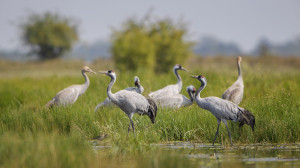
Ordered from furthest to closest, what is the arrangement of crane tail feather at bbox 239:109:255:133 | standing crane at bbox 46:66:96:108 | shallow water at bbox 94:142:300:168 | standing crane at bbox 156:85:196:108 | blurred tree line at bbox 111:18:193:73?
blurred tree line at bbox 111:18:193:73 → standing crane at bbox 46:66:96:108 → standing crane at bbox 156:85:196:108 → crane tail feather at bbox 239:109:255:133 → shallow water at bbox 94:142:300:168

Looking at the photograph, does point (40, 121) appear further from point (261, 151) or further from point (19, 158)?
point (261, 151)

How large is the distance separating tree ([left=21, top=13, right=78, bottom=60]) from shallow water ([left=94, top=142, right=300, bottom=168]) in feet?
140

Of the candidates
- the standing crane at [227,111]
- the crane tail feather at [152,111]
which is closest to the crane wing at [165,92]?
the crane tail feather at [152,111]

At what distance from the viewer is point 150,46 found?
85.8ft

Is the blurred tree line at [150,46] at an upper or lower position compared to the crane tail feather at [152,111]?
upper

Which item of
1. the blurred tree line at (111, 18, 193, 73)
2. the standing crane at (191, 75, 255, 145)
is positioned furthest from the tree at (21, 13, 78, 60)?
the standing crane at (191, 75, 255, 145)

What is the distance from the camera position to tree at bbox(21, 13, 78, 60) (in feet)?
162

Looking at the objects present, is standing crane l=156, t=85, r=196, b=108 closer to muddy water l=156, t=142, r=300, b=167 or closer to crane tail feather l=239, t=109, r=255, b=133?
muddy water l=156, t=142, r=300, b=167

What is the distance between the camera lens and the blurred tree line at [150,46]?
2567 centimetres

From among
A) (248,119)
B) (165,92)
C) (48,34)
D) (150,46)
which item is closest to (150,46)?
(150,46)

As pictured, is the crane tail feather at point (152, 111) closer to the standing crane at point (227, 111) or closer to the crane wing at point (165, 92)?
the standing crane at point (227, 111)

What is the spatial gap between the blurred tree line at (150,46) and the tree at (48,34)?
2331cm

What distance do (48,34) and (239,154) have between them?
44.3m

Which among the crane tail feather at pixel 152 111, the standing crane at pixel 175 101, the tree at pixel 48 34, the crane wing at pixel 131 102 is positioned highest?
the tree at pixel 48 34
